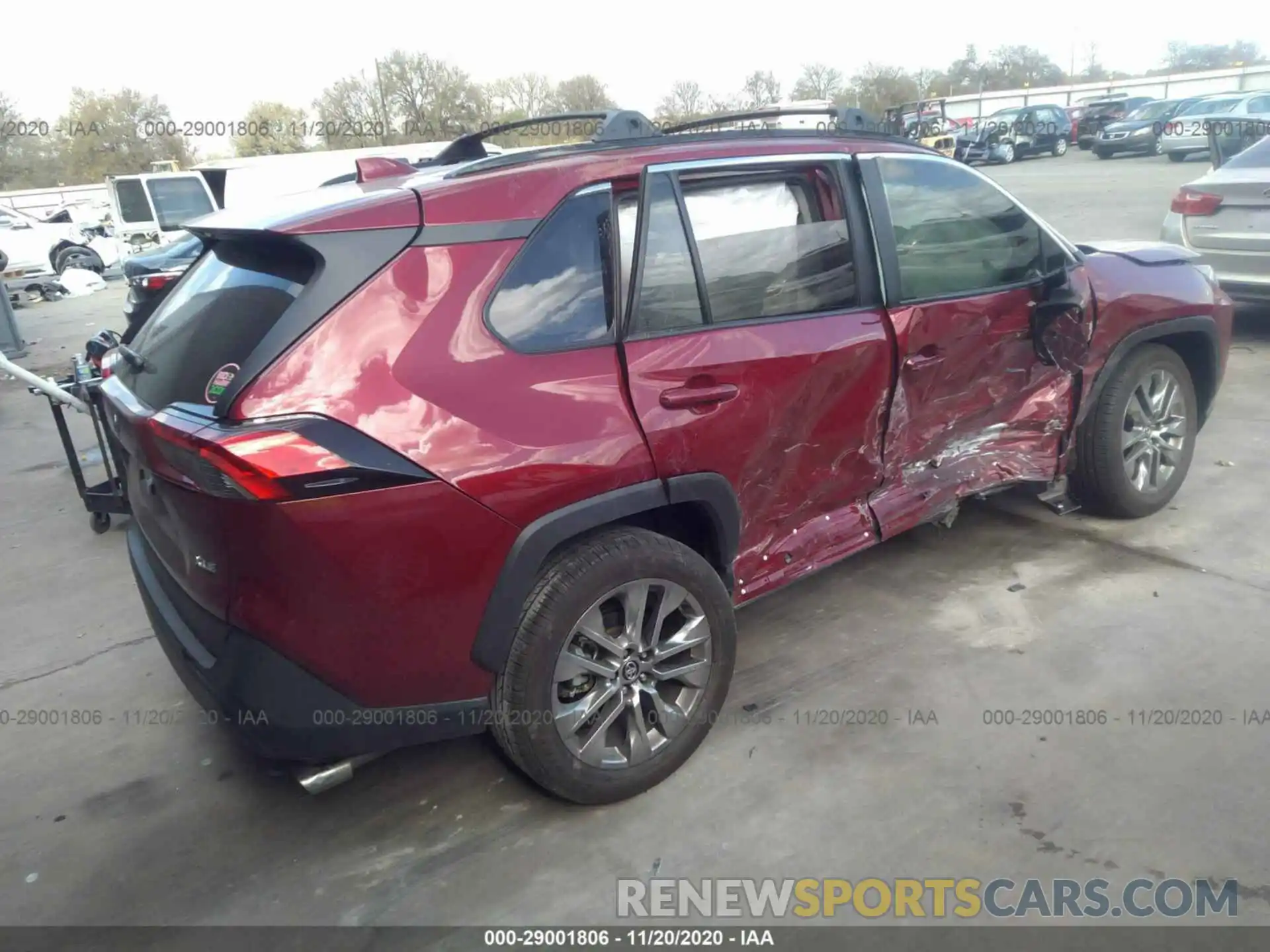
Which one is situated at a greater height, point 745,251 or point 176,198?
point 176,198

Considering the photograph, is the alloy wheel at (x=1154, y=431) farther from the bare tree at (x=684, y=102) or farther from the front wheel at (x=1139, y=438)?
the bare tree at (x=684, y=102)

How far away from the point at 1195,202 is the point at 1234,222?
361 mm

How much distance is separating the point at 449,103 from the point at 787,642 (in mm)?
42609

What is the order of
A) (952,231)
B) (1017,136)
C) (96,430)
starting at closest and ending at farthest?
(952,231) < (96,430) < (1017,136)

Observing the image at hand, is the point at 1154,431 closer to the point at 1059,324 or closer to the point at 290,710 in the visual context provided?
the point at 1059,324

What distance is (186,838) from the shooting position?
2.94 metres

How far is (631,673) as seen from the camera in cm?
290

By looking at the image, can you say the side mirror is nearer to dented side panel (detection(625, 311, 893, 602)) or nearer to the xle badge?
dented side panel (detection(625, 311, 893, 602))

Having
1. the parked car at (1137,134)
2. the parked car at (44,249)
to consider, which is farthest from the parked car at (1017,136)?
the parked car at (44,249)

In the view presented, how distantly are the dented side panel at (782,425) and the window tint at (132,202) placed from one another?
18.9m

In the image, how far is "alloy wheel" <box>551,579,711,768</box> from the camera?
2.80 metres

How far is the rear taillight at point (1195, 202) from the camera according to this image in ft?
24.2

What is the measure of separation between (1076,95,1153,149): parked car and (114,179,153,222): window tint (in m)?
27.9

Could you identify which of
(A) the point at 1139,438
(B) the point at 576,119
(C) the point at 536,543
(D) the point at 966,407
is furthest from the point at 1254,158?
(C) the point at 536,543
